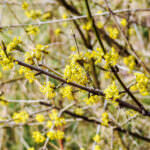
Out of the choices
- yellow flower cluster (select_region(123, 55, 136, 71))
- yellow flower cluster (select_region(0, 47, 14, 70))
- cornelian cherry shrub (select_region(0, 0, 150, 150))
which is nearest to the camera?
yellow flower cluster (select_region(0, 47, 14, 70))

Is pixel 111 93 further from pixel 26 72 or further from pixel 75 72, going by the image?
pixel 26 72

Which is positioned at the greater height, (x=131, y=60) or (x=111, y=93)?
(x=131, y=60)

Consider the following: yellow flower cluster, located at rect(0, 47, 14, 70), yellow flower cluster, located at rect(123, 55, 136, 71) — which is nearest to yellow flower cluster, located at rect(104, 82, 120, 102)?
yellow flower cluster, located at rect(0, 47, 14, 70)

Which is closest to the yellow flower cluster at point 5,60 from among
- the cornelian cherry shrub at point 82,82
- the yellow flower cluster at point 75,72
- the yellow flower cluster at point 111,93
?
the cornelian cherry shrub at point 82,82

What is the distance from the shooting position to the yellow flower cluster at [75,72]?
878 mm

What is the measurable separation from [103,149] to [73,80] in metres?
1.47

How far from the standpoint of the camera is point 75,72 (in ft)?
2.90

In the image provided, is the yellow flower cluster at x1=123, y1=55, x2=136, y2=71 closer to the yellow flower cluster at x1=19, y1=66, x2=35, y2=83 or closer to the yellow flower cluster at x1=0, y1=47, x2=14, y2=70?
the yellow flower cluster at x1=19, y1=66, x2=35, y2=83

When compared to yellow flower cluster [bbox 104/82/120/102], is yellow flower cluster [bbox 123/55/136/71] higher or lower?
higher

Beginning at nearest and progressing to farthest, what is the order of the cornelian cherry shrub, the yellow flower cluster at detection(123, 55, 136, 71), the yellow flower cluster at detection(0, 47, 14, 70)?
1. the yellow flower cluster at detection(0, 47, 14, 70)
2. the cornelian cherry shrub
3. the yellow flower cluster at detection(123, 55, 136, 71)

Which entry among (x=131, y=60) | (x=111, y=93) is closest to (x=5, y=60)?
(x=111, y=93)

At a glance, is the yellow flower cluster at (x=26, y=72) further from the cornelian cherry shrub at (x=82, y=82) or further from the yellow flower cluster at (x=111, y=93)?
the yellow flower cluster at (x=111, y=93)

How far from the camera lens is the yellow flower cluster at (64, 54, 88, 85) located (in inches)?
34.6

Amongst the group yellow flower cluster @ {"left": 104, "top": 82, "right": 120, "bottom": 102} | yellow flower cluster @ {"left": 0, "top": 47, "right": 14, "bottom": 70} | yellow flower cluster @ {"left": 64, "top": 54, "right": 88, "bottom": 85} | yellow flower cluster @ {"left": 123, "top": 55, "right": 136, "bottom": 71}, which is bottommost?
yellow flower cluster @ {"left": 104, "top": 82, "right": 120, "bottom": 102}
